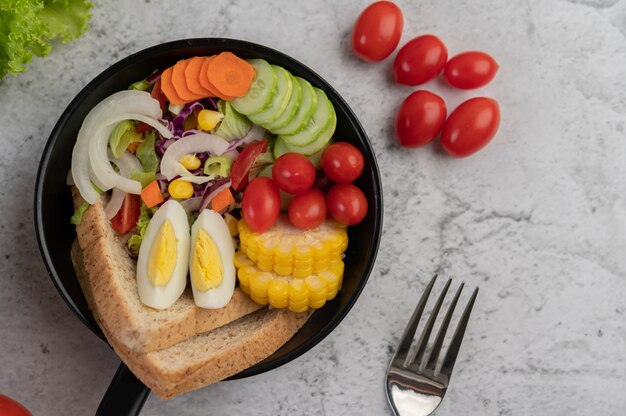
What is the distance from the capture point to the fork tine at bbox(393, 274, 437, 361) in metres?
2.64

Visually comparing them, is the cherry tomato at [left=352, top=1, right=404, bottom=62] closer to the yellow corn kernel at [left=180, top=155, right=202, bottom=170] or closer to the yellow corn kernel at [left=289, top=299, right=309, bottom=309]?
the yellow corn kernel at [left=180, top=155, right=202, bottom=170]

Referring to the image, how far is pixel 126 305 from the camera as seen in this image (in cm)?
225

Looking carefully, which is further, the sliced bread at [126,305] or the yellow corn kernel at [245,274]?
the yellow corn kernel at [245,274]

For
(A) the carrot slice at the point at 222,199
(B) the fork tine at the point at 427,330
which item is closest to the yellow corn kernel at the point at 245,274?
(A) the carrot slice at the point at 222,199

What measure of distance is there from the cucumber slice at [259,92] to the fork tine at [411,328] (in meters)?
0.93

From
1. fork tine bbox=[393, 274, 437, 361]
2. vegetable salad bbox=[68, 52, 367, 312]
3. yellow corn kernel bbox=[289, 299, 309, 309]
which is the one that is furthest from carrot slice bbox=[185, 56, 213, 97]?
fork tine bbox=[393, 274, 437, 361]

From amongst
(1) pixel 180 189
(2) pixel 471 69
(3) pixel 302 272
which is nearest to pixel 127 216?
(1) pixel 180 189

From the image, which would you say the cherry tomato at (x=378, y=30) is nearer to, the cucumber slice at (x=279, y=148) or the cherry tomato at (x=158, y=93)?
the cucumber slice at (x=279, y=148)

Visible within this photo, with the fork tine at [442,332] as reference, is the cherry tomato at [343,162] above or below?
above

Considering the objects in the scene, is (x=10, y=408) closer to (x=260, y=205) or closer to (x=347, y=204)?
(x=260, y=205)

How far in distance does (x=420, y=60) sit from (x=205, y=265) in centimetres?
110

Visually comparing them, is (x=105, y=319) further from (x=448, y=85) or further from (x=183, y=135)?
(x=448, y=85)

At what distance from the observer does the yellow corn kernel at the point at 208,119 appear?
2459 mm

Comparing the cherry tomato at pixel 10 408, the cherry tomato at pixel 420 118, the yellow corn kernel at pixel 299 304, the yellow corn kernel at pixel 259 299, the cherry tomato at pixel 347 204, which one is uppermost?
the cherry tomato at pixel 420 118
